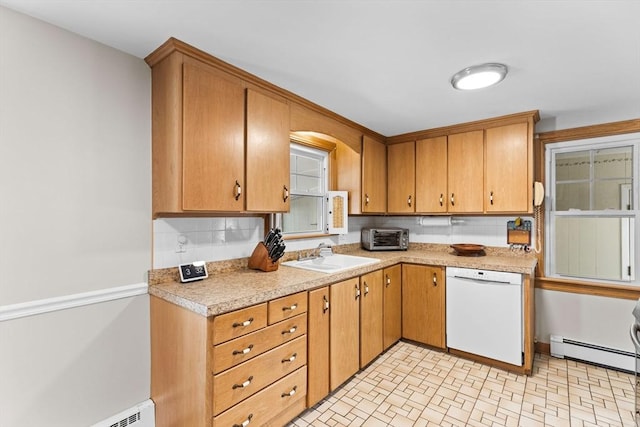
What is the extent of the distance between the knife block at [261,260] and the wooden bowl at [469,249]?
1937mm

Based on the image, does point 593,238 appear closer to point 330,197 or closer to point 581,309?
point 581,309

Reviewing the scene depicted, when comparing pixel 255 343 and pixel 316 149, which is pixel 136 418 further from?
pixel 316 149

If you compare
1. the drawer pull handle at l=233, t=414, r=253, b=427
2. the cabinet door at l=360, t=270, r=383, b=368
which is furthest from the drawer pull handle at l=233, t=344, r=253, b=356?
the cabinet door at l=360, t=270, r=383, b=368

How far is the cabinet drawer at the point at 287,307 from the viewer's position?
171cm

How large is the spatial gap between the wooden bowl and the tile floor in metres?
1.01

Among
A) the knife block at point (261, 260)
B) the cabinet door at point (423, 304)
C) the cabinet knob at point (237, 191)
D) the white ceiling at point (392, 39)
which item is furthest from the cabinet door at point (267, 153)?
the cabinet door at point (423, 304)

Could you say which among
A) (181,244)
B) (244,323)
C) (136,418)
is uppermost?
(181,244)

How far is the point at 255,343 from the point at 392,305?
1686 mm

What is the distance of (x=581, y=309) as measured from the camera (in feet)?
9.02

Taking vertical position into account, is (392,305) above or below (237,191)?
below

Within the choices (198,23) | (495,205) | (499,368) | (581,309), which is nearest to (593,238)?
(581,309)

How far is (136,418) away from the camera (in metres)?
1.75

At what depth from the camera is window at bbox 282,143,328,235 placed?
9.54 ft

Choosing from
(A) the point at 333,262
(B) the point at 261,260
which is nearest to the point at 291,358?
(B) the point at 261,260
